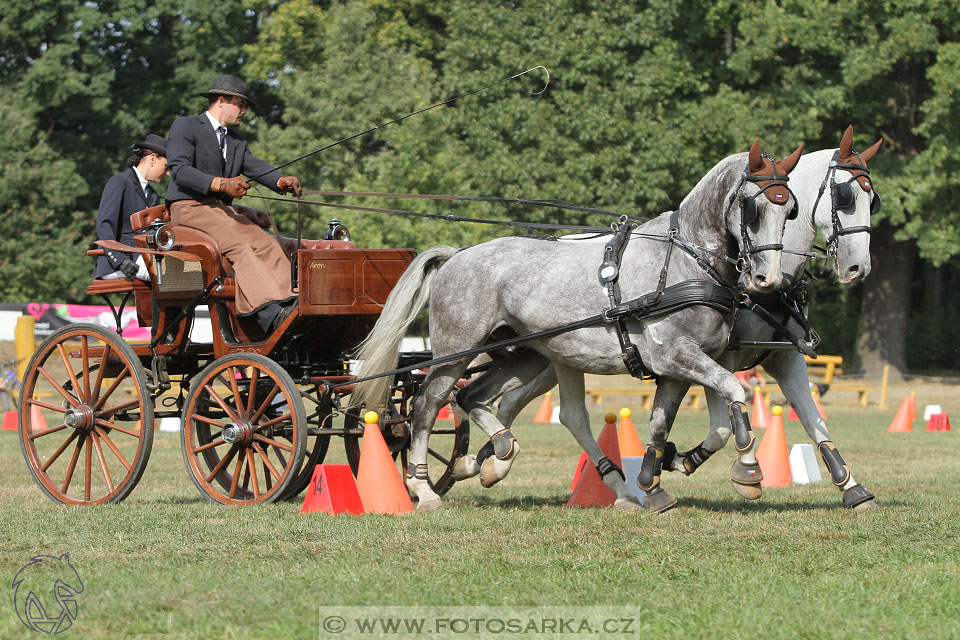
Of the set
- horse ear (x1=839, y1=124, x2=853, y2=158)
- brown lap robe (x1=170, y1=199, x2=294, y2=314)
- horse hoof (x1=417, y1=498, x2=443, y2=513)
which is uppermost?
horse ear (x1=839, y1=124, x2=853, y2=158)

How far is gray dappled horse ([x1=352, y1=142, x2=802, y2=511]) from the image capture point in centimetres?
693

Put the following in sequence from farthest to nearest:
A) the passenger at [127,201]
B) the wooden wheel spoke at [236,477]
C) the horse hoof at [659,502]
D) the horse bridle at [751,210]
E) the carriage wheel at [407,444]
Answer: the carriage wheel at [407,444]
the passenger at [127,201]
the wooden wheel spoke at [236,477]
the horse hoof at [659,502]
the horse bridle at [751,210]

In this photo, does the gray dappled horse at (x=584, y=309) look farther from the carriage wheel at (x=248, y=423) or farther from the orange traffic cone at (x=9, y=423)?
the orange traffic cone at (x=9, y=423)

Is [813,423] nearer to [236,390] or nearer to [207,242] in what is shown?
[236,390]

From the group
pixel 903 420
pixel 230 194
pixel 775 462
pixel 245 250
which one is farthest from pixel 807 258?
pixel 903 420

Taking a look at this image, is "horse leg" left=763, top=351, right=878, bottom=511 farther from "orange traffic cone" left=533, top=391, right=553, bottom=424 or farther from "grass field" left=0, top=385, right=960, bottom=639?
"orange traffic cone" left=533, top=391, right=553, bottom=424

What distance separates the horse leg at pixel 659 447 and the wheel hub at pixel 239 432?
97.9 inches

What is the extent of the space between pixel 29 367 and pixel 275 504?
2279mm

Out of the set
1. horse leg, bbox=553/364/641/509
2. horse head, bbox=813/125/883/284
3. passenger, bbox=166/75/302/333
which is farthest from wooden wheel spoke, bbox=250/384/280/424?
horse head, bbox=813/125/883/284

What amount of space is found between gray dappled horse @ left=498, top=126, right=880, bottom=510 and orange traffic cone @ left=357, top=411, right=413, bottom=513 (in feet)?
5.53

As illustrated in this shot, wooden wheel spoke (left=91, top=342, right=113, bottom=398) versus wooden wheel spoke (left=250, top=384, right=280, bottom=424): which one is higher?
wooden wheel spoke (left=91, top=342, right=113, bottom=398)

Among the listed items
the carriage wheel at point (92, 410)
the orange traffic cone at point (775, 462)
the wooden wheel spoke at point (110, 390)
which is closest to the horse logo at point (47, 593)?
the carriage wheel at point (92, 410)

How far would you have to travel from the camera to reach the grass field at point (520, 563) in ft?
14.8

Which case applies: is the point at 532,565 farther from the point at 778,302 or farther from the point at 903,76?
the point at 903,76
